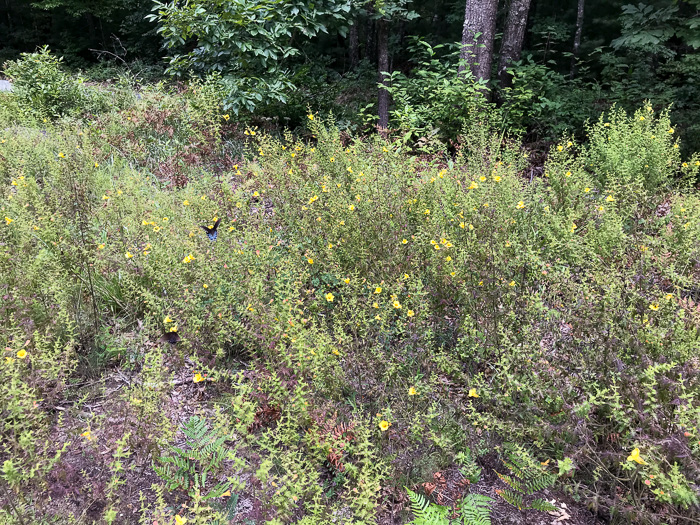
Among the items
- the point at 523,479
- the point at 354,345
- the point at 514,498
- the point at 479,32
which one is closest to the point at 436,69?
the point at 479,32

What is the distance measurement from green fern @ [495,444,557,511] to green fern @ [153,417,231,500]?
133 centimetres

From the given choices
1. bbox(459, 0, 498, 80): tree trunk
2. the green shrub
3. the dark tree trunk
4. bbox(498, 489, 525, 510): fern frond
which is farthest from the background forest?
the dark tree trunk

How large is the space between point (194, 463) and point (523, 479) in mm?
1643

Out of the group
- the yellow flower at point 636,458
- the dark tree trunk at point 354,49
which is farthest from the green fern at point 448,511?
the dark tree trunk at point 354,49

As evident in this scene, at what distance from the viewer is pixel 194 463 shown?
2303mm

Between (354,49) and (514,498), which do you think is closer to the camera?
(514,498)

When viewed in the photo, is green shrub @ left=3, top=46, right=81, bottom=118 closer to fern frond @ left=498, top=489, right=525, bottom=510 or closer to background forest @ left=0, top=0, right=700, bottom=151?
background forest @ left=0, top=0, right=700, bottom=151

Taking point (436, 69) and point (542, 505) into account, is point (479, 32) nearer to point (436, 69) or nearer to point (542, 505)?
point (436, 69)

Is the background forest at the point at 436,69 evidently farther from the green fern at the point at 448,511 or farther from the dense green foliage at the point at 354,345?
the green fern at the point at 448,511

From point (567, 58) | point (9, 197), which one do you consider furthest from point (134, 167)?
point (567, 58)

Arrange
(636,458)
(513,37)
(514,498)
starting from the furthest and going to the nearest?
1. (513,37)
2. (514,498)
3. (636,458)

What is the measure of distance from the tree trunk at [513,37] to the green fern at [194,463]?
→ 696cm

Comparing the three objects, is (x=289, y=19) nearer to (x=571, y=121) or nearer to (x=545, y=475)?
(x=571, y=121)

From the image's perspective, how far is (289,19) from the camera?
6520 millimetres
